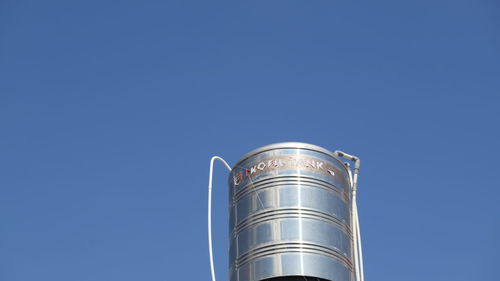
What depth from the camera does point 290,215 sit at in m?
30.5

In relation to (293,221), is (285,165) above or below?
above

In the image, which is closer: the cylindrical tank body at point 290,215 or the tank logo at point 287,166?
the cylindrical tank body at point 290,215

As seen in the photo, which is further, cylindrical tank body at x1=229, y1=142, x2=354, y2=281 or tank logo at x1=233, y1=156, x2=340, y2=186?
tank logo at x1=233, y1=156, x2=340, y2=186

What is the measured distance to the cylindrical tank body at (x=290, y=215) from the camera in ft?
98.0

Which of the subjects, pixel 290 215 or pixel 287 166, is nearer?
pixel 290 215

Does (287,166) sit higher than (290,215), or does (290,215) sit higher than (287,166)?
(287,166)

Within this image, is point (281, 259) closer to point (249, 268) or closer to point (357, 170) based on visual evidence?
point (249, 268)

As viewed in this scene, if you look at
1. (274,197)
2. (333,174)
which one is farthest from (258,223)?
(333,174)

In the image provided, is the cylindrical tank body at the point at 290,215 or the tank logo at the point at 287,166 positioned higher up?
the tank logo at the point at 287,166

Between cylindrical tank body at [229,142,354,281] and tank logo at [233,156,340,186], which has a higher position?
tank logo at [233,156,340,186]

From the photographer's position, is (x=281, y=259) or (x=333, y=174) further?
(x=333, y=174)

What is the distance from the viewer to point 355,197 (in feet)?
107

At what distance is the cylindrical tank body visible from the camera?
29859mm

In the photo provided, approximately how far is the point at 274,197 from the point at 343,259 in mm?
2634
